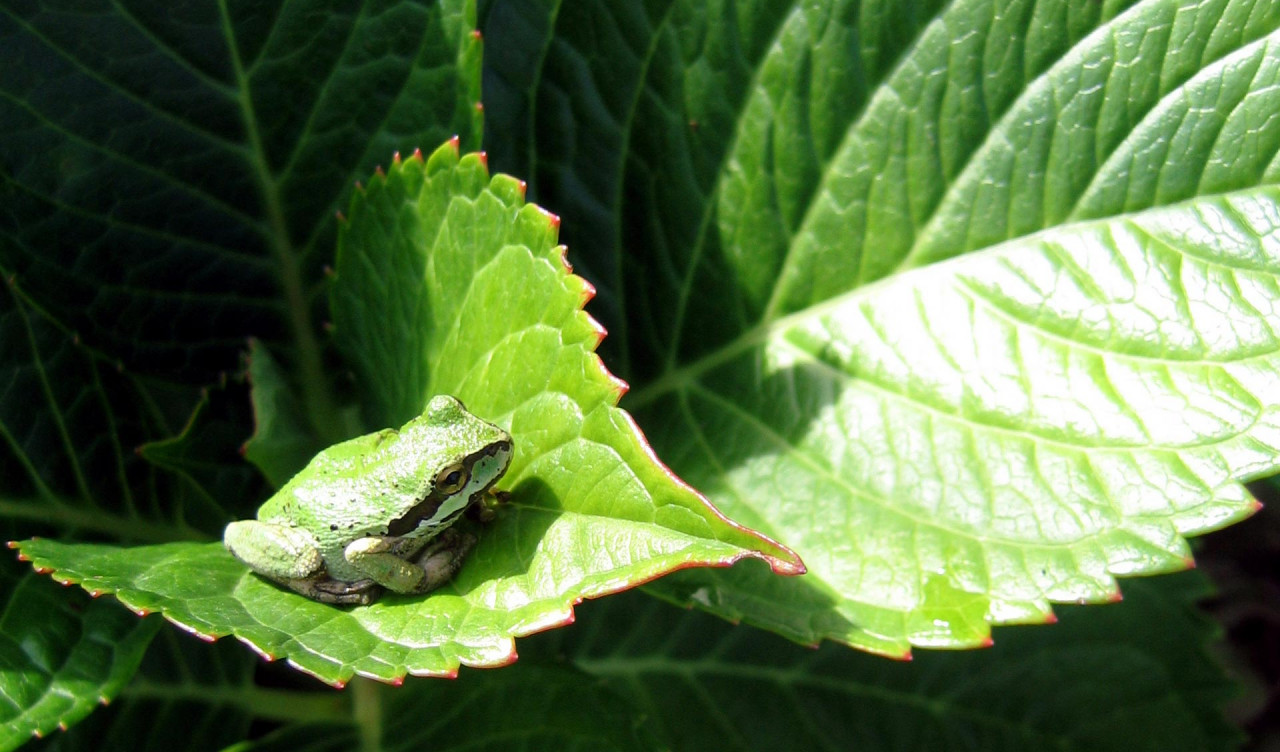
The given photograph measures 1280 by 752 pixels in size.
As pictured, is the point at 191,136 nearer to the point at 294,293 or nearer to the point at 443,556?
the point at 294,293

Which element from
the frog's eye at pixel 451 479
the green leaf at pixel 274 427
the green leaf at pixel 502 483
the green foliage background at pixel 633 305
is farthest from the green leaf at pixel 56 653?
the frog's eye at pixel 451 479

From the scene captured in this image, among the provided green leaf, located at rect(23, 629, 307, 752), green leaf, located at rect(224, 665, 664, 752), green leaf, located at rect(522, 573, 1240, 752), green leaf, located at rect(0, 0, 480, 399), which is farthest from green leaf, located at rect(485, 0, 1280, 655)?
green leaf, located at rect(23, 629, 307, 752)

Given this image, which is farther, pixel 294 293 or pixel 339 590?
pixel 294 293

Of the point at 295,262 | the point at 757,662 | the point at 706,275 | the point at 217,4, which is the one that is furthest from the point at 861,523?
the point at 217,4

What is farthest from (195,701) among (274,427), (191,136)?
(191,136)

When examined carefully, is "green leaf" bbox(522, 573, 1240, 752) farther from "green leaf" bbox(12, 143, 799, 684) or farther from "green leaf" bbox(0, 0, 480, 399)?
"green leaf" bbox(0, 0, 480, 399)

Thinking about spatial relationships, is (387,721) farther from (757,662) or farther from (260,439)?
(757,662)

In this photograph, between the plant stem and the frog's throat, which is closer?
the frog's throat
